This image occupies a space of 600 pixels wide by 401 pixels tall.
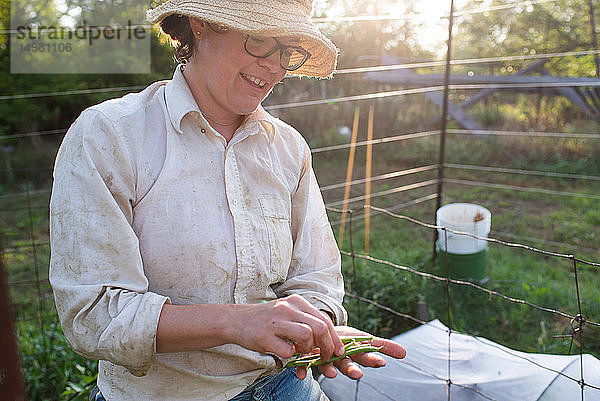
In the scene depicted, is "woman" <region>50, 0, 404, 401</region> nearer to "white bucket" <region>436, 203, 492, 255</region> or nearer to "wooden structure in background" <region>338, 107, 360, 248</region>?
"white bucket" <region>436, 203, 492, 255</region>

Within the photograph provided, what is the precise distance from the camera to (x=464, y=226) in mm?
3516

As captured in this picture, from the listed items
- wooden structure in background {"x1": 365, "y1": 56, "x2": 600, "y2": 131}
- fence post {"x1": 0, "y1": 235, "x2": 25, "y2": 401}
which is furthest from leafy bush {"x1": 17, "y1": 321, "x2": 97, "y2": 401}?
wooden structure in background {"x1": 365, "y1": 56, "x2": 600, "y2": 131}

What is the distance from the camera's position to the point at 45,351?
2660 millimetres

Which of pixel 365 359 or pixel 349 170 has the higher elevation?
pixel 365 359

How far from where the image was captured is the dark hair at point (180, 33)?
1435mm

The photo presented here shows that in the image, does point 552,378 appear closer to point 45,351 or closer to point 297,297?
point 297,297

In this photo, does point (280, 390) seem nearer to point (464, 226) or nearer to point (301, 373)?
point (301, 373)

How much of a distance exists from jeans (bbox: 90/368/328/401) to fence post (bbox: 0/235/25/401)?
0.99 metres

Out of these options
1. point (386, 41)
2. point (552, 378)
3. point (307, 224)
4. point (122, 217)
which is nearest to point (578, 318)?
point (552, 378)

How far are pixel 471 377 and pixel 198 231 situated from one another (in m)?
1.39

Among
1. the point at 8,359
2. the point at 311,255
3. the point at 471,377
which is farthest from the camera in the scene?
the point at 471,377

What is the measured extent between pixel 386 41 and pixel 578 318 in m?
8.65

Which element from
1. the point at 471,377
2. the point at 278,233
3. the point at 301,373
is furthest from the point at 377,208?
the point at 301,373

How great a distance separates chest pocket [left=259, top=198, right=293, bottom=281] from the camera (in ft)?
4.86
